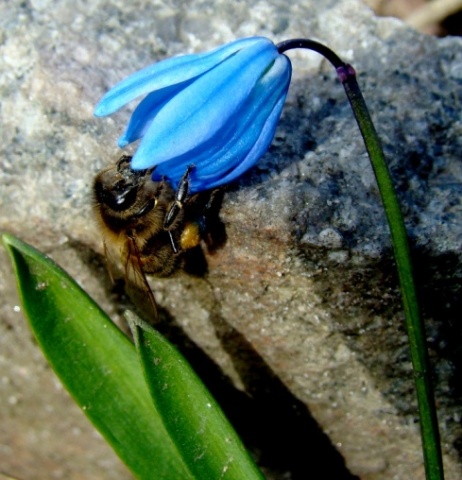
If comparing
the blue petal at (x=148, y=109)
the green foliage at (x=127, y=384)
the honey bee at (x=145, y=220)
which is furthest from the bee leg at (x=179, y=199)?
the green foliage at (x=127, y=384)

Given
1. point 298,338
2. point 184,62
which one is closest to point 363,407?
point 298,338

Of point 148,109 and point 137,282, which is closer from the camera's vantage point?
point 148,109

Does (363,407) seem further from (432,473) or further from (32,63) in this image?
(32,63)

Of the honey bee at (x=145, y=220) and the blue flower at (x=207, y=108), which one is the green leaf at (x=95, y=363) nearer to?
the honey bee at (x=145, y=220)

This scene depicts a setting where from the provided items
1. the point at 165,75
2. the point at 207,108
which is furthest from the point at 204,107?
the point at 165,75

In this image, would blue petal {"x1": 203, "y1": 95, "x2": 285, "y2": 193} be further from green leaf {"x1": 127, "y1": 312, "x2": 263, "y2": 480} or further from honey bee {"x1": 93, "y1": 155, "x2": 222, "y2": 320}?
green leaf {"x1": 127, "y1": 312, "x2": 263, "y2": 480}

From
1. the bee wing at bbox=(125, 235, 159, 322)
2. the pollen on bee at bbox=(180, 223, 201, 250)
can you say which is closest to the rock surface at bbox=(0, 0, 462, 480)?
the pollen on bee at bbox=(180, 223, 201, 250)

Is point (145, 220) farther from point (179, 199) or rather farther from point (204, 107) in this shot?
point (204, 107)
